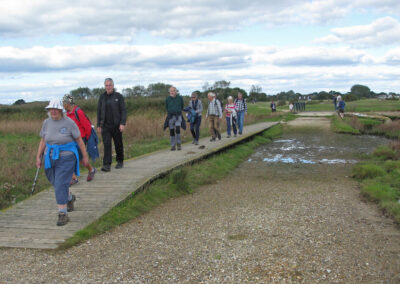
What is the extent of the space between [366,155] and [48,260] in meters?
11.4

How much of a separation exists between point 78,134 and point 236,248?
2865mm

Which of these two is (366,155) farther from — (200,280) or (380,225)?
(200,280)

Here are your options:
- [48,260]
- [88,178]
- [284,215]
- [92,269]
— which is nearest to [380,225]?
[284,215]

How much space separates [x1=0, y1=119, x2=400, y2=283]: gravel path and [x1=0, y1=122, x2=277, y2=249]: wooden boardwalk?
359 mm

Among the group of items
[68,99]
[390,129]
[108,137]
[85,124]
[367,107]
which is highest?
[68,99]

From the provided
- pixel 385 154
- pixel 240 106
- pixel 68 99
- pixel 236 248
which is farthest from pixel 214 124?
pixel 236 248

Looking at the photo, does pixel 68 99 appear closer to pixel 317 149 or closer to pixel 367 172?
pixel 367 172

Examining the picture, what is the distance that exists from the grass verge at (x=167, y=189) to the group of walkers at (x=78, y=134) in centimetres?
57

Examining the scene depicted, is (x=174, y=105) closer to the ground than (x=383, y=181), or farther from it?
farther from it

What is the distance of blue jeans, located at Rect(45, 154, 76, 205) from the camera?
5895 mm

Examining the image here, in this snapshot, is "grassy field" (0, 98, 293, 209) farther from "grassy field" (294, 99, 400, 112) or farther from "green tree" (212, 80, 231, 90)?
"green tree" (212, 80, 231, 90)

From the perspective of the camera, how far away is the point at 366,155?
1355cm

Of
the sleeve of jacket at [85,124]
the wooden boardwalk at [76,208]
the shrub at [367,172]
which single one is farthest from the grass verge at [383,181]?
the sleeve of jacket at [85,124]

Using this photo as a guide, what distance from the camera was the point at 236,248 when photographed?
209 inches
